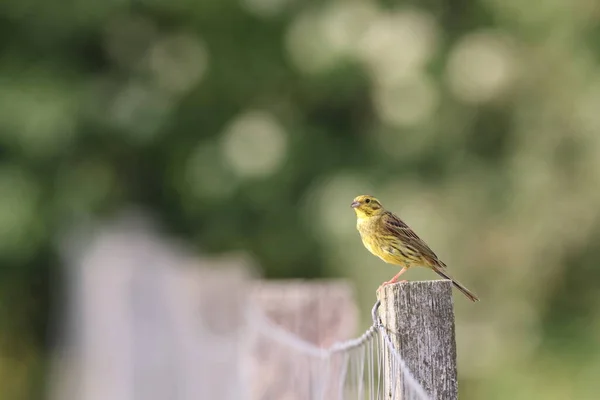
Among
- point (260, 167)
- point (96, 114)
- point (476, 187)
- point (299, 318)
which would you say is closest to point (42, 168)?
point (96, 114)

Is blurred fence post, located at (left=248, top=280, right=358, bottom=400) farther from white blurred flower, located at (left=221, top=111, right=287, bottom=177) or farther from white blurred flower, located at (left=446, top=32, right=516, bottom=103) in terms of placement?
white blurred flower, located at (left=446, top=32, right=516, bottom=103)

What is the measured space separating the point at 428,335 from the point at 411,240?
4.88ft

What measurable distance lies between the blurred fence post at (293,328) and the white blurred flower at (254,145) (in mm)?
7257

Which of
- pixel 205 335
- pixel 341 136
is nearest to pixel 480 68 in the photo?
pixel 341 136

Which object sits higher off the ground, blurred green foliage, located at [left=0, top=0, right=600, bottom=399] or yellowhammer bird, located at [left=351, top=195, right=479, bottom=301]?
blurred green foliage, located at [left=0, top=0, right=600, bottom=399]

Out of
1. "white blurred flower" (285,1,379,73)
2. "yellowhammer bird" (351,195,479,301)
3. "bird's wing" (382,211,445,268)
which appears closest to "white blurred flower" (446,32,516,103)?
"white blurred flower" (285,1,379,73)

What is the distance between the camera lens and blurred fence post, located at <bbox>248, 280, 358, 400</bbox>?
4.88 metres

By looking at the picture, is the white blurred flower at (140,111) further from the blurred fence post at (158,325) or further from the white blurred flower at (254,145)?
the blurred fence post at (158,325)

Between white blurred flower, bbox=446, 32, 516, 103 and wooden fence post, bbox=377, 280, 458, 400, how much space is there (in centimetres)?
996

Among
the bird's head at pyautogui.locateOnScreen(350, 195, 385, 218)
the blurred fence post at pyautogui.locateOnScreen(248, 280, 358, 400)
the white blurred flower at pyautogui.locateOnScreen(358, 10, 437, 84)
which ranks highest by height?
the white blurred flower at pyautogui.locateOnScreen(358, 10, 437, 84)

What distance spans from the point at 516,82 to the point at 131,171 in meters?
4.72

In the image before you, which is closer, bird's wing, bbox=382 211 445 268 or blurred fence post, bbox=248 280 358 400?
bird's wing, bbox=382 211 445 268

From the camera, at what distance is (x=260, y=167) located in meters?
12.4

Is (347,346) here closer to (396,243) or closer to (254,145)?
(396,243)
